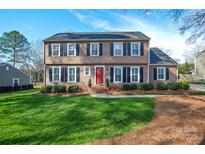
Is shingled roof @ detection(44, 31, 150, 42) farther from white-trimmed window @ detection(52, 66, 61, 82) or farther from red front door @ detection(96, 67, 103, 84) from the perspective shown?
red front door @ detection(96, 67, 103, 84)

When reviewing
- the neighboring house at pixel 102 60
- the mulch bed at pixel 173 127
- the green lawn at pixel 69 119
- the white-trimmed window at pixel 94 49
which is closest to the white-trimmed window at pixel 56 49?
the neighboring house at pixel 102 60

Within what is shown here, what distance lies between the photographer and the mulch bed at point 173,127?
555 cm

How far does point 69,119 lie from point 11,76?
11.0 metres

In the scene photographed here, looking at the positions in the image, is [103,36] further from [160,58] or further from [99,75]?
[160,58]

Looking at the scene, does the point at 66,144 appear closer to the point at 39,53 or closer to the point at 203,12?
the point at 203,12

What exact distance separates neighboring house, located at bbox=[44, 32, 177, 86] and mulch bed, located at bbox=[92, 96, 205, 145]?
655cm

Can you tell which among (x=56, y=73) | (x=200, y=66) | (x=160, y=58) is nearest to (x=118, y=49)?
(x=160, y=58)

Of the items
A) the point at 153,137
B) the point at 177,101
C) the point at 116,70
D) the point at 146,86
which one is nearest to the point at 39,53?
the point at 116,70

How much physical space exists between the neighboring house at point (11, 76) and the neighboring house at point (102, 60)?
108 inches

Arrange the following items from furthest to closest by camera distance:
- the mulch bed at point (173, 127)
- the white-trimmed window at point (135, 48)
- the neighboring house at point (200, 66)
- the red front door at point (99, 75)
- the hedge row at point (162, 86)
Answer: the neighboring house at point (200, 66), the red front door at point (99, 75), the white-trimmed window at point (135, 48), the hedge row at point (162, 86), the mulch bed at point (173, 127)

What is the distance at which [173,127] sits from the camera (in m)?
6.26

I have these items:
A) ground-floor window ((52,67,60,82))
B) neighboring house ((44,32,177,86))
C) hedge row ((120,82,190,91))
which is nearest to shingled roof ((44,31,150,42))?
neighboring house ((44,32,177,86))

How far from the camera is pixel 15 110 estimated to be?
8.07 meters

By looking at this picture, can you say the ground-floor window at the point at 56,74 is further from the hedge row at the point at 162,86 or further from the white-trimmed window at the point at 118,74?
the hedge row at the point at 162,86
